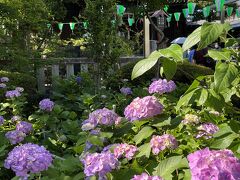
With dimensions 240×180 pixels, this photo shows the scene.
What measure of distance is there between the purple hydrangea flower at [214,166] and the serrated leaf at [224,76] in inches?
8.7

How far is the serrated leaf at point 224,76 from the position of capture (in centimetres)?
112

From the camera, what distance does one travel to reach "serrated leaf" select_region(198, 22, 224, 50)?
109 cm

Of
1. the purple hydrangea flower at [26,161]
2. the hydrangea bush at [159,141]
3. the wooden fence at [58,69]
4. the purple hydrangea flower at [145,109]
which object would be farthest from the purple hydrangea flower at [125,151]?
the wooden fence at [58,69]

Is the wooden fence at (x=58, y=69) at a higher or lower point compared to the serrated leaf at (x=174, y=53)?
lower

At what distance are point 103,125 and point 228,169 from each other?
0.99 meters

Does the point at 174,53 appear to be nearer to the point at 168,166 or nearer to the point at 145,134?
the point at 168,166

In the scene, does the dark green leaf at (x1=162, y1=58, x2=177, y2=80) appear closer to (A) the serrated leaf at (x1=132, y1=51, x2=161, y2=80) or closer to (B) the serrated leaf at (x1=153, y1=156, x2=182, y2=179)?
(A) the serrated leaf at (x1=132, y1=51, x2=161, y2=80)

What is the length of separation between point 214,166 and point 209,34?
371 millimetres

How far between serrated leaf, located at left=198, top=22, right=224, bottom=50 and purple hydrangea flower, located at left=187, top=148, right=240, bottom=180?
30cm

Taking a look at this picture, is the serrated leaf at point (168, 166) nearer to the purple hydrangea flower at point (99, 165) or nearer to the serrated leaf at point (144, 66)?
the purple hydrangea flower at point (99, 165)

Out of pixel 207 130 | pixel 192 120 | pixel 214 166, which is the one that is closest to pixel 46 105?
pixel 192 120

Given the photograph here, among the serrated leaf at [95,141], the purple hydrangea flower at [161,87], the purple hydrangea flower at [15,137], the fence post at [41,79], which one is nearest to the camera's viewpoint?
the serrated leaf at [95,141]

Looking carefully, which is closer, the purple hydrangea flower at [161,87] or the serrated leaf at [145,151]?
the serrated leaf at [145,151]

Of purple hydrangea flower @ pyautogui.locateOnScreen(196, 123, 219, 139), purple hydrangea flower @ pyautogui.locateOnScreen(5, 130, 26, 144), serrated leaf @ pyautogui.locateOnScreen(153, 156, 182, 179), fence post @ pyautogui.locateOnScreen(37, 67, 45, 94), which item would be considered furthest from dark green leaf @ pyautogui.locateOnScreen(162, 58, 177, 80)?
fence post @ pyautogui.locateOnScreen(37, 67, 45, 94)
